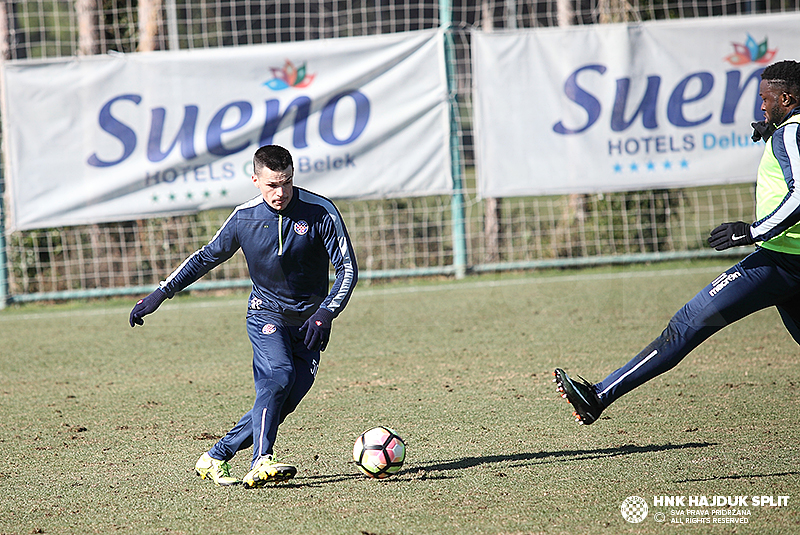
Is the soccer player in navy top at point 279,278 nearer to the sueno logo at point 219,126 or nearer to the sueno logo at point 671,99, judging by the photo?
the sueno logo at point 219,126

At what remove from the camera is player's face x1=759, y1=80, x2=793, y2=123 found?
4377 millimetres

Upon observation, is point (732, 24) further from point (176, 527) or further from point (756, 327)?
point (176, 527)

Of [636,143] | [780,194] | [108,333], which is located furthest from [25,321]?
[780,194]

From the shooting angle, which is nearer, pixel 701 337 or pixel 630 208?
pixel 701 337

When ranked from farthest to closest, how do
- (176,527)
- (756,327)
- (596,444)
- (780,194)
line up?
1. (756,327)
2. (596,444)
3. (780,194)
4. (176,527)

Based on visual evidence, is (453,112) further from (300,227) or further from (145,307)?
(145,307)

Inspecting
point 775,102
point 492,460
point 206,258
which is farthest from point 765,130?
point 206,258

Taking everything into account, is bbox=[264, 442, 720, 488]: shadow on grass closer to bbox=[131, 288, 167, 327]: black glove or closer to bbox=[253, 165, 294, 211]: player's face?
bbox=[131, 288, 167, 327]: black glove

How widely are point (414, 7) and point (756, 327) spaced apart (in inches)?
241

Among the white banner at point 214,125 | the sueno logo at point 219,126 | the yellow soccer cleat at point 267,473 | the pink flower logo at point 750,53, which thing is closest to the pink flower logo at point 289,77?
the white banner at point 214,125

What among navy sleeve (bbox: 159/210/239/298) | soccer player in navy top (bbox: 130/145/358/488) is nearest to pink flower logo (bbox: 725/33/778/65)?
soccer player in navy top (bbox: 130/145/358/488)

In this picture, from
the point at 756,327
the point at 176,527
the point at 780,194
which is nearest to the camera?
the point at 176,527

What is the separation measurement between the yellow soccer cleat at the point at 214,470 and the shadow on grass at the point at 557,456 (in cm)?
91

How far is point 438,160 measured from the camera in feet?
33.4
